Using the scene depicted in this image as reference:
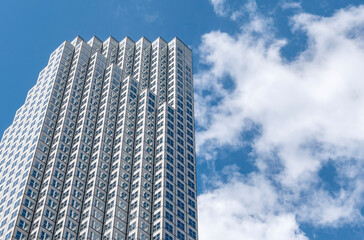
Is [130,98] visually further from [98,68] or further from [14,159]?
[14,159]

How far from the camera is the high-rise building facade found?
141m

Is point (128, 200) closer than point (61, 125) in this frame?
Yes

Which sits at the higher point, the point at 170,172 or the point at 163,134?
the point at 163,134

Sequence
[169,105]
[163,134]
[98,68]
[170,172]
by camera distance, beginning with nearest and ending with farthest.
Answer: [170,172], [163,134], [169,105], [98,68]

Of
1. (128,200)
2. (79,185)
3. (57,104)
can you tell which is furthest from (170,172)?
(57,104)

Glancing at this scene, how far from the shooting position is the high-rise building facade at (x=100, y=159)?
141 m

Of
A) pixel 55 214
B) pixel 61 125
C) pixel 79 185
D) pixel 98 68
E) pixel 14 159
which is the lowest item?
pixel 55 214

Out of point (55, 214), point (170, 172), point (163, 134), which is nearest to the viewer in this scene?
point (55, 214)

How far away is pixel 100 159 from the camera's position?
160 metres

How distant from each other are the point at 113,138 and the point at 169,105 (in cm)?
1990

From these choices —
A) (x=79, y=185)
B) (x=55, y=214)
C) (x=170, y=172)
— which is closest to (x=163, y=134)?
(x=170, y=172)

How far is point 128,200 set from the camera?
149250 mm

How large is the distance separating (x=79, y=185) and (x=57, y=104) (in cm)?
3675

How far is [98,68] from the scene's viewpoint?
651ft
